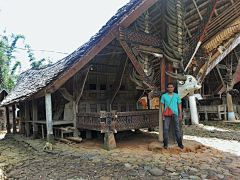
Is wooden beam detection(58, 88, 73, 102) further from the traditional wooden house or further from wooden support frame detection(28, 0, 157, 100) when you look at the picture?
wooden support frame detection(28, 0, 157, 100)

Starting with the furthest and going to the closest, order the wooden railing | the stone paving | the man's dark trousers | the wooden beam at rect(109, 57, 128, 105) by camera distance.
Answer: the wooden beam at rect(109, 57, 128, 105), the wooden railing, the man's dark trousers, the stone paving

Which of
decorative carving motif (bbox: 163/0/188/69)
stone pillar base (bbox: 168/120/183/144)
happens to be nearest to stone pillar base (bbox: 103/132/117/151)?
stone pillar base (bbox: 168/120/183/144)

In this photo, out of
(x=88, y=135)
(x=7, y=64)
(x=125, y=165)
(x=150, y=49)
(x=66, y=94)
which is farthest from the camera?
(x=7, y=64)

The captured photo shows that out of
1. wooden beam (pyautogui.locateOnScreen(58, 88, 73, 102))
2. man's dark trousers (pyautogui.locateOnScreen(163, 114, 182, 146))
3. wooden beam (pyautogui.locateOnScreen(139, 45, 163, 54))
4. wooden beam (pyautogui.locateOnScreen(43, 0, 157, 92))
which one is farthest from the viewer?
wooden beam (pyautogui.locateOnScreen(58, 88, 73, 102))

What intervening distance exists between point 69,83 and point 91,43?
3.17 meters

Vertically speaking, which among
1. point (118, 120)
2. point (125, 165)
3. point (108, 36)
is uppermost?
point (108, 36)

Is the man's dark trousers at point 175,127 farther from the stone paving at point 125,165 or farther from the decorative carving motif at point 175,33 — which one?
the decorative carving motif at point 175,33

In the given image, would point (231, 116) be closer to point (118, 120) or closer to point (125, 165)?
point (118, 120)

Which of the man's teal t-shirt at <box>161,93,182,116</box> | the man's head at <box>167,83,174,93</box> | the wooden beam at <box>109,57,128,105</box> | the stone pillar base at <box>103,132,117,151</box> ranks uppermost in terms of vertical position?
the wooden beam at <box>109,57,128,105</box>

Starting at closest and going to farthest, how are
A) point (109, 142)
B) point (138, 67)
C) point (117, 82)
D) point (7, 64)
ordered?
point (138, 67)
point (109, 142)
point (117, 82)
point (7, 64)

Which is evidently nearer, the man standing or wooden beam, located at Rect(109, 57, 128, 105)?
the man standing

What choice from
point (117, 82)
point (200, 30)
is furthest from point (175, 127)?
point (117, 82)

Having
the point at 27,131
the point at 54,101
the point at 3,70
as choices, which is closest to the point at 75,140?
the point at 54,101

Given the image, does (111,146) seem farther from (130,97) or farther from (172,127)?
(130,97)
